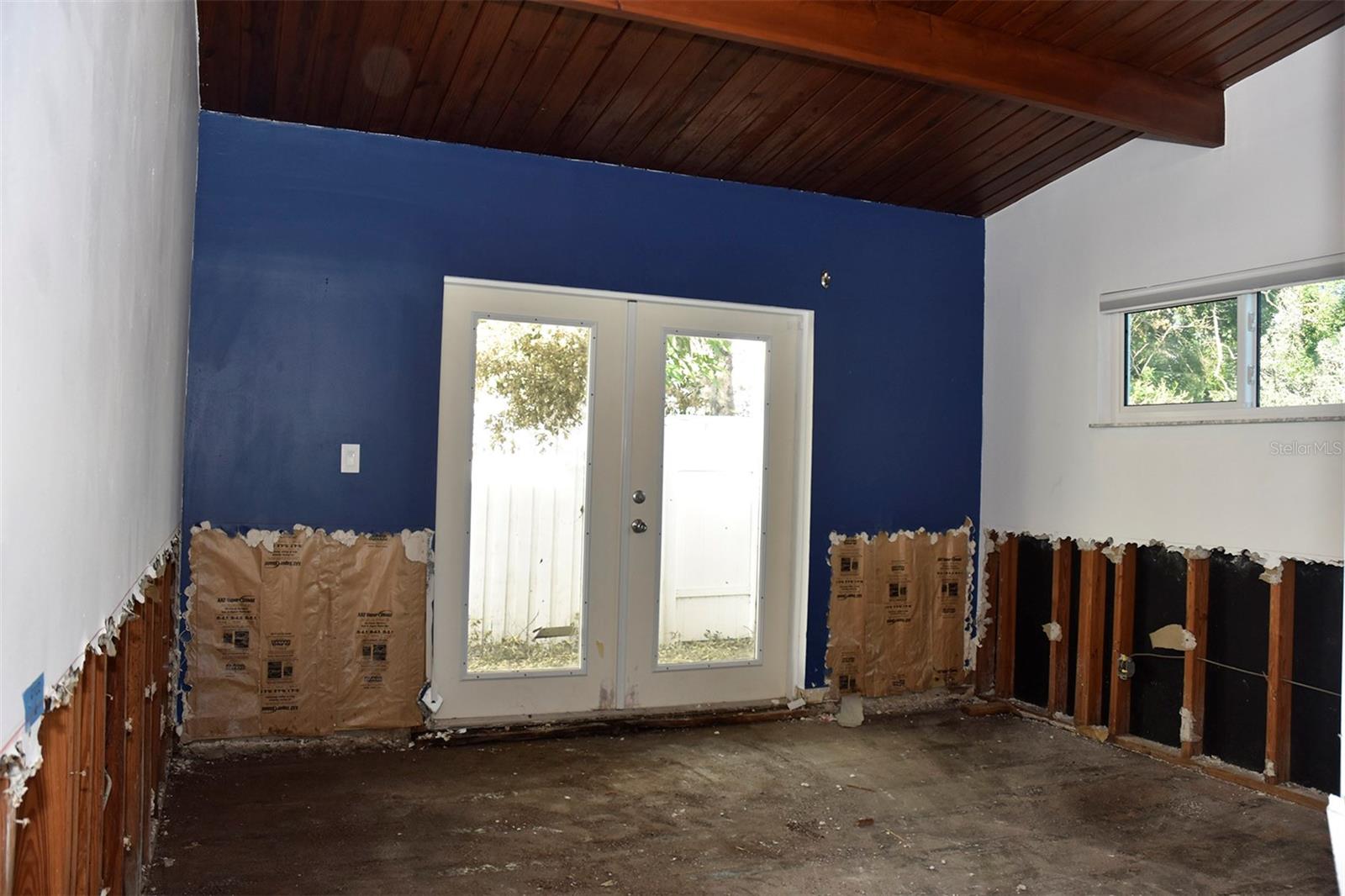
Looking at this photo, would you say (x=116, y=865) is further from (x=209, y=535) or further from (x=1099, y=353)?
(x=1099, y=353)

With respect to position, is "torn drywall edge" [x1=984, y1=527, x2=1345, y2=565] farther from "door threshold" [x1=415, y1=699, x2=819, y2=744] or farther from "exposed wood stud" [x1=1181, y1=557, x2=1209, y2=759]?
"door threshold" [x1=415, y1=699, x2=819, y2=744]

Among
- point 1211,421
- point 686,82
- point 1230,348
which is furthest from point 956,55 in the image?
point 1211,421

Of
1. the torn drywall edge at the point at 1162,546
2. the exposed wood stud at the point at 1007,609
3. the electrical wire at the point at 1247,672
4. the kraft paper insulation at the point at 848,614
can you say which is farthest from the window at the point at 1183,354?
the kraft paper insulation at the point at 848,614

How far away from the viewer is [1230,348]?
12.9 ft

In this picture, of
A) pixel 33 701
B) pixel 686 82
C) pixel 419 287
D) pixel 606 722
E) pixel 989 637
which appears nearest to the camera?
pixel 33 701

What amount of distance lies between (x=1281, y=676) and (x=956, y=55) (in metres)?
A: 2.57

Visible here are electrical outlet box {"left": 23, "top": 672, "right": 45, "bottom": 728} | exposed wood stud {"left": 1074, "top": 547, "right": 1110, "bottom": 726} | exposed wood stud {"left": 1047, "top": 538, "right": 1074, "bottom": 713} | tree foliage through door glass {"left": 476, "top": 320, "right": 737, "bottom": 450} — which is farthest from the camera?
exposed wood stud {"left": 1047, "top": 538, "right": 1074, "bottom": 713}

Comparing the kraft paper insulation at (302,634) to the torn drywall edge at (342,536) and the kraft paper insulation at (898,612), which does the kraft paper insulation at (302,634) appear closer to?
the torn drywall edge at (342,536)

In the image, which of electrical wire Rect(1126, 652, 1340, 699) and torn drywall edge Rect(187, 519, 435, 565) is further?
torn drywall edge Rect(187, 519, 435, 565)

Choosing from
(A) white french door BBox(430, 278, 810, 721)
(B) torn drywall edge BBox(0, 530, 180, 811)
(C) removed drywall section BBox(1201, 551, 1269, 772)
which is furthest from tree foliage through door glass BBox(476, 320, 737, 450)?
(C) removed drywall section BBox(1201, 551, 1269, 772)

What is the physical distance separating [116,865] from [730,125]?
331 centimetres

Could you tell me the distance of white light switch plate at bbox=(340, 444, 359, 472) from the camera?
3.97m

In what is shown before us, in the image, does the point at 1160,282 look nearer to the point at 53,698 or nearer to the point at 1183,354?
the point at 1183,354

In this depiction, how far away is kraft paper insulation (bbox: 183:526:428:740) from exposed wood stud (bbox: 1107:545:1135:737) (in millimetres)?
3028
